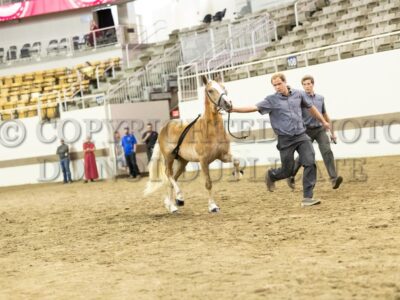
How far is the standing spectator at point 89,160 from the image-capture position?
26.9 metres

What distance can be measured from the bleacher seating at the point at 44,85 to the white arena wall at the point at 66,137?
1.19m

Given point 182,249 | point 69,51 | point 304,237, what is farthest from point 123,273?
point 69,51

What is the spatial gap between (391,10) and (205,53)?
22.2 ft

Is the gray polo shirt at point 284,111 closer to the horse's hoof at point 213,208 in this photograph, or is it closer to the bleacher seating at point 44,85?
the horse's hoof at point 213,208

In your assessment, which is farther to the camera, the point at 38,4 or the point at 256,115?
the point at 38,4

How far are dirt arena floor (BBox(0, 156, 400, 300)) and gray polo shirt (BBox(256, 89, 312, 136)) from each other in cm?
118

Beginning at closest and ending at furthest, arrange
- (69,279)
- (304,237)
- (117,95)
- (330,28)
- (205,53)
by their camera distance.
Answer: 1. (69,279)
2. (304,237)
3. (330,28)
4. (205,53)
5. (117,95)

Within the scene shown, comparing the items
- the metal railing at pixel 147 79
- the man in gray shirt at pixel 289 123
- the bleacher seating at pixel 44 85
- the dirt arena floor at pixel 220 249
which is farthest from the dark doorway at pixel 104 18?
the man in gray shirt at pixel 289 123

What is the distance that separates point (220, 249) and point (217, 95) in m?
3.44

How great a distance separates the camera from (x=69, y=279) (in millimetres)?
6895

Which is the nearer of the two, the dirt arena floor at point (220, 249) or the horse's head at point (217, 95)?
the dirt arena floor at point (220, 249)

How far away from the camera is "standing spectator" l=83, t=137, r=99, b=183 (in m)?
26.9

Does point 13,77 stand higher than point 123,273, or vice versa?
point 13,77

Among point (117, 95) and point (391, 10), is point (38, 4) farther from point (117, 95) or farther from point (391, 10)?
point (391, 10)
